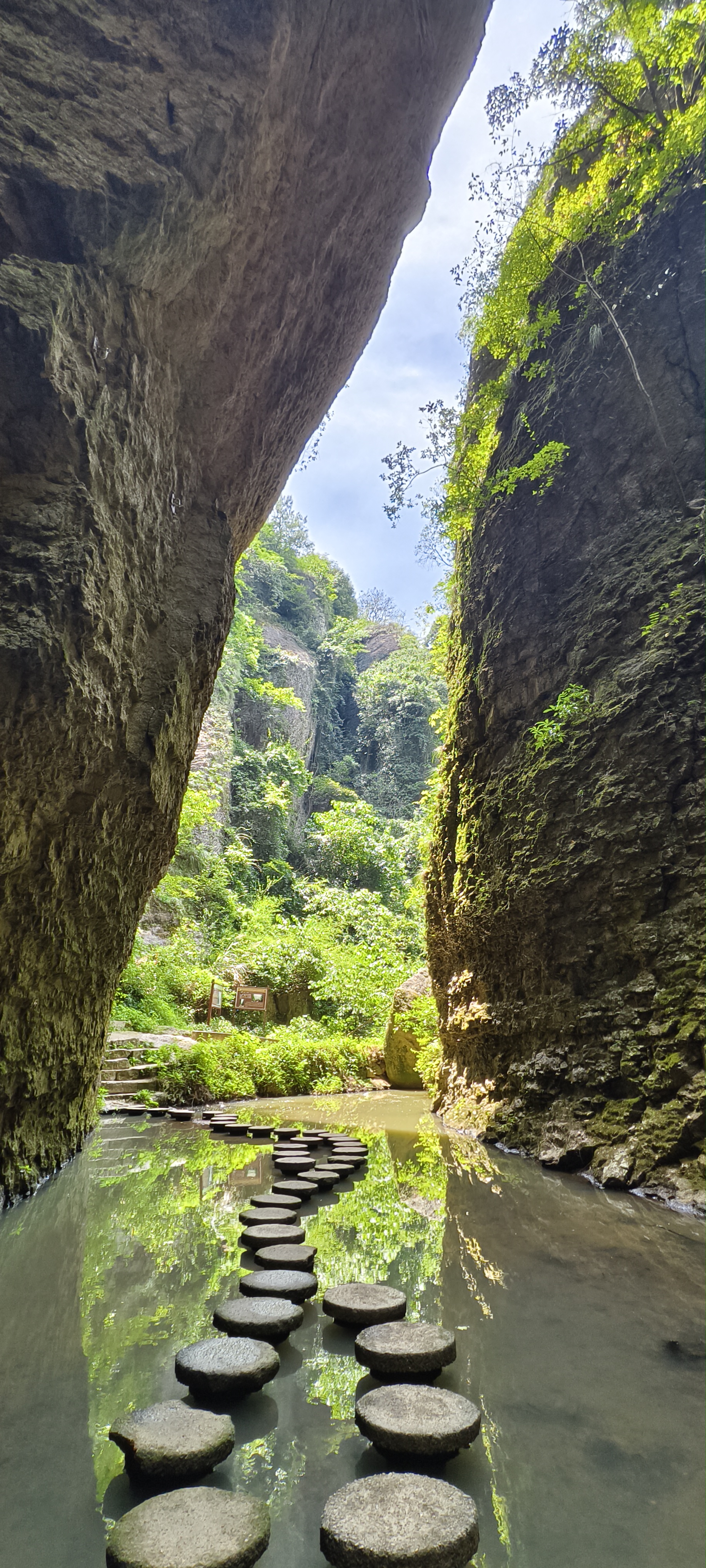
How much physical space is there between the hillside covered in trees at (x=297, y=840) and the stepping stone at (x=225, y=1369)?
307 inches

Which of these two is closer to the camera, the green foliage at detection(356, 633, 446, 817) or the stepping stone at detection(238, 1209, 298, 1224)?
the stepping stone at detection(238, 1209, 298, 1224)

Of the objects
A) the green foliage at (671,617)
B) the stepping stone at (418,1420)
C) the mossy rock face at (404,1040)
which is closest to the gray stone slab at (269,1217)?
the stepping stone at (418,1420)

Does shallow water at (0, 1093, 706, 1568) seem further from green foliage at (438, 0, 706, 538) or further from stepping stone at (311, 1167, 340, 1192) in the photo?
green foliage at (438, 0, 706, 538)

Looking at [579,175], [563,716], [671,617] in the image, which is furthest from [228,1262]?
[579,175]

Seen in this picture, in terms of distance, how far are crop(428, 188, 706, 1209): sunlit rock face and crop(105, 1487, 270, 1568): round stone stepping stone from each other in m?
3.61

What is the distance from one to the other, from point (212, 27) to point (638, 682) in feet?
16.5

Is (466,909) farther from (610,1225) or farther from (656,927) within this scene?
(610,1225)

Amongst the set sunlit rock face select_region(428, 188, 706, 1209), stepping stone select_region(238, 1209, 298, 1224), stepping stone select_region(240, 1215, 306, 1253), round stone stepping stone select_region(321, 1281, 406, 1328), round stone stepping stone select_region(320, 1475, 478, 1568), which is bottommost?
stepping stone select_region(238, 1209, 298, 1224)

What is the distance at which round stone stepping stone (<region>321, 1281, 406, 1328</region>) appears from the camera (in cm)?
238

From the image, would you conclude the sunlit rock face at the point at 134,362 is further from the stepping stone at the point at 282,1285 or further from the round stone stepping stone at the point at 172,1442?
the round stone stepping stone at the point at 172,1442

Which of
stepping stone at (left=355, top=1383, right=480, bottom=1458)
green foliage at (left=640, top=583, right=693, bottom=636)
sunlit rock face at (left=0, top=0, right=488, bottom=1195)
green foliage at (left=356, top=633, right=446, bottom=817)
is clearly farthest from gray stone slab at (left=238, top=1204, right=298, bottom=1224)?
green foliage at (left=356, top=633, right=446, bottom=817)

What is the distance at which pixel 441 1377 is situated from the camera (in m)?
2.06

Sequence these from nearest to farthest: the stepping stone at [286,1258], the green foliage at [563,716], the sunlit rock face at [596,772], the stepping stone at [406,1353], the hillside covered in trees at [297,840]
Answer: the stepping stone at [406,1353], the stepping stone at [286,1258], the sunlit rock face at [596,772], the green foliage at [563,716], the hillside covered in trees at [297,840]

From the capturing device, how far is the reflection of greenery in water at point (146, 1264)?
1960 mm
